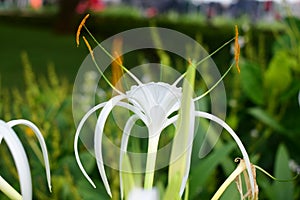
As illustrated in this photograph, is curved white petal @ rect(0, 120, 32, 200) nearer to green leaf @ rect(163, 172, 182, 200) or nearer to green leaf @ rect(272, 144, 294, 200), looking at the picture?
green leaf @ rect(163, 172, 182, 200)

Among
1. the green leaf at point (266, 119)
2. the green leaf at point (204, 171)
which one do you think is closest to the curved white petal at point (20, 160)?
the green leaf at point (204, 171)

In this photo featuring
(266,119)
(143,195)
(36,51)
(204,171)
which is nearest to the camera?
(143,195)

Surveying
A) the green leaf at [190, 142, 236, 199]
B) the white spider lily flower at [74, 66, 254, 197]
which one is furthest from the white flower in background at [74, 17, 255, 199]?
the green leaf at [190, 142, 236, 199]

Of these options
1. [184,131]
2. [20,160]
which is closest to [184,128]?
[184,131]

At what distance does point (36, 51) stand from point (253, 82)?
25.9ft

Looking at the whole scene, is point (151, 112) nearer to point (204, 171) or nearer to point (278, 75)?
point (204, 171)

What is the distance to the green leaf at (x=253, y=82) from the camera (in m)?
1.57

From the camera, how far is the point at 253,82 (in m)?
1.59

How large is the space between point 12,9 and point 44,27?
A: 1972 mm

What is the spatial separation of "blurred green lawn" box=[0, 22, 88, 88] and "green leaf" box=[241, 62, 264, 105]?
14.9ft

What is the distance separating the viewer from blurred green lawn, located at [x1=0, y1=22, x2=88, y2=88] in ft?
23.5

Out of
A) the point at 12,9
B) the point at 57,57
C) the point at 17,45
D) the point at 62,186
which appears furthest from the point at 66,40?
the point at 62,186

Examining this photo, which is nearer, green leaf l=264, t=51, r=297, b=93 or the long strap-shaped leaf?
the long strap-shaped leaf

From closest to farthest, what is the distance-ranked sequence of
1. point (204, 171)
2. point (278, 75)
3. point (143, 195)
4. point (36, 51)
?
point (143, 195)
point (204, 171)
point (278, 75)
point (36, 51)
